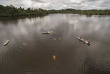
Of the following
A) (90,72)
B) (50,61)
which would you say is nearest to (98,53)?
(90,72)

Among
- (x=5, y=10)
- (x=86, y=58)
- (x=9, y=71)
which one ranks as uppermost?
(x=5, y=10)

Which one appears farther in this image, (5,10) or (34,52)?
(5,10)

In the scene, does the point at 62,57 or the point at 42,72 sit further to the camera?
the point at 62,57

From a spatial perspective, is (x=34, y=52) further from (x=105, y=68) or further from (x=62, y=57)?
(x=105, y=68)

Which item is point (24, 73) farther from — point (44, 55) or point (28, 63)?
point (44, 55)

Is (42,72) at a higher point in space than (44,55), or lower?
lower

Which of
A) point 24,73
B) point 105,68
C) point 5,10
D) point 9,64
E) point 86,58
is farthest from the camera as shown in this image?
point 5,10

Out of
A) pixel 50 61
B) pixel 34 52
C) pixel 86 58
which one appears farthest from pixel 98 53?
pixel 34 52

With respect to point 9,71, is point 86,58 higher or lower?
higher

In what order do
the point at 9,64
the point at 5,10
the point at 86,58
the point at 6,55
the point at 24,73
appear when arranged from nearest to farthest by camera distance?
the point at 24,73
the point at 9,64
the point at 86,58
the point at 6,55
the point at 5,10
